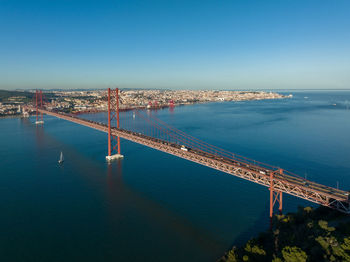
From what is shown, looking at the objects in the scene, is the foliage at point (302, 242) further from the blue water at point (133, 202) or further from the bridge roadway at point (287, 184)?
the blue water at point (133, 202)

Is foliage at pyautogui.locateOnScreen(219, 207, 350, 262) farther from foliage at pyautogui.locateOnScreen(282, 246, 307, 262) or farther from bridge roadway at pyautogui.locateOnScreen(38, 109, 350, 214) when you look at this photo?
bridge roadway at pyautogui.locateOnScreen(38, 109, 350, 214)

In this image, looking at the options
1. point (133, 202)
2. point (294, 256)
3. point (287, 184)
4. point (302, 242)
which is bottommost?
point (133, 202)

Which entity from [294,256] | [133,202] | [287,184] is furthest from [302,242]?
[133,202]

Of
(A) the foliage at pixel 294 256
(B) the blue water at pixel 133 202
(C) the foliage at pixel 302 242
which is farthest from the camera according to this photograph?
(B) the blue water at pixel 133 202

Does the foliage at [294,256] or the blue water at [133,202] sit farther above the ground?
the foliage at [294,256]

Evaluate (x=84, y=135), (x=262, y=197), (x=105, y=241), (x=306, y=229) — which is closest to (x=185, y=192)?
(x=262, y=197)

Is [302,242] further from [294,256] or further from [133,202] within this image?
[133,202]

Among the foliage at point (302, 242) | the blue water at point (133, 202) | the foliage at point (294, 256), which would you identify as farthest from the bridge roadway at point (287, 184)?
the foliage at point (294, 256)

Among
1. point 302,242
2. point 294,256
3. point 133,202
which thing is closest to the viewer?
point 294,256

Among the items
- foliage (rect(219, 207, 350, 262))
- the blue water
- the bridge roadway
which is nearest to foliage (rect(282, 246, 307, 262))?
foliage (rect(219, 207, 350, 262))

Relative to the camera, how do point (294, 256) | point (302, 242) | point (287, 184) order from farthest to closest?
point (287, 184)
point (302, 242)
point (294, 256)
